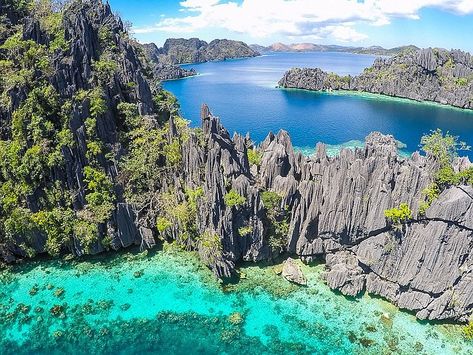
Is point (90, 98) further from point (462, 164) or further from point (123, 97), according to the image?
point (462, 164)

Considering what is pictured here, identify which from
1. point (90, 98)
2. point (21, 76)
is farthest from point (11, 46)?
point (90, 98)

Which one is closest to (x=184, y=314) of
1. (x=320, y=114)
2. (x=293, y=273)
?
(x=293, y=273)

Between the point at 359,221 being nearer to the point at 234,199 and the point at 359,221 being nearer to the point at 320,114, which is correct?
the point at 234,199

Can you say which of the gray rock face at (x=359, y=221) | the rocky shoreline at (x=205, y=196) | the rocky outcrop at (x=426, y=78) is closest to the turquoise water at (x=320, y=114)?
the rocky outcrop at (x=426, y=78)

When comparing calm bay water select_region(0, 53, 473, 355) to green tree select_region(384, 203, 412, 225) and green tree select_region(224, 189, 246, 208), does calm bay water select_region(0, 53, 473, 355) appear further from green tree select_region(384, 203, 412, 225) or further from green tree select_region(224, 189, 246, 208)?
green tree select_region(384, 203, 412, 225)

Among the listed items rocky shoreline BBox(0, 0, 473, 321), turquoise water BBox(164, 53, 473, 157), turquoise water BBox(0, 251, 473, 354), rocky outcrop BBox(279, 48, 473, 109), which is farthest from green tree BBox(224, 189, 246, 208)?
rocky outcrop BBox(279, 48, 473, 109)

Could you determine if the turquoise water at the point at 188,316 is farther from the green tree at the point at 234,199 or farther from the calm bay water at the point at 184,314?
the green tree at the point at 234,199
